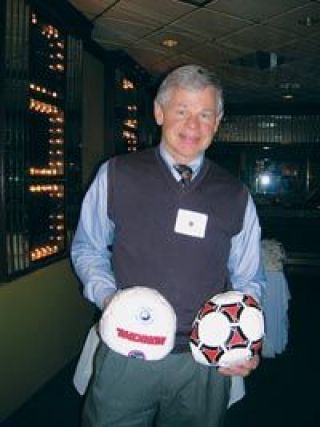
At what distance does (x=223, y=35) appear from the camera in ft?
13.5

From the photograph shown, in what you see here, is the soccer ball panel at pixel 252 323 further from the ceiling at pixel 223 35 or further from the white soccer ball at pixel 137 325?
the ceiling at pixel 223 35

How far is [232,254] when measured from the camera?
5.35 feet

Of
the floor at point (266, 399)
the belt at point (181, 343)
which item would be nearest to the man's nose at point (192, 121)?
the belt at point (181, 343)

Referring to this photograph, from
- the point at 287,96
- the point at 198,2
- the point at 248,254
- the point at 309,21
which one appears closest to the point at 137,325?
the point at 248,254

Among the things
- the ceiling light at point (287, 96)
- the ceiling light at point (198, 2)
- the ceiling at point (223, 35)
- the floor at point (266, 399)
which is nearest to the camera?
the floor at point (266, 399)

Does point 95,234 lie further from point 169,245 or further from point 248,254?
point 248,254

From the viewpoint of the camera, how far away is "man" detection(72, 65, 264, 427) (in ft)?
4.87

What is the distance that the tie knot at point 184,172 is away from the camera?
5.11 feet

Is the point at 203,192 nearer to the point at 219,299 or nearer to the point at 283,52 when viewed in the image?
the point at 219,299

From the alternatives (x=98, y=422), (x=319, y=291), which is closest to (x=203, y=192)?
(x=98, y=422)

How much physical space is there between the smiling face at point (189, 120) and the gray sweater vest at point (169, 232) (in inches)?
3.6

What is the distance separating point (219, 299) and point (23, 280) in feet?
6.16

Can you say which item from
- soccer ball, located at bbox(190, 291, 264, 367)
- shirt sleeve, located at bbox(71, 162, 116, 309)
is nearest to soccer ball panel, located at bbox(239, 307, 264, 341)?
soccer ball, located at bbox(190, 291, 264, 367)

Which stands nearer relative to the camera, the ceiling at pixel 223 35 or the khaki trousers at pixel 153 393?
the khaki trousers at pixel 153 393
